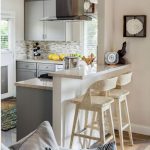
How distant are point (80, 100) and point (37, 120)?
59 cm

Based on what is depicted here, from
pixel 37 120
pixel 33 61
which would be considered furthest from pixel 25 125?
pixel 33 61

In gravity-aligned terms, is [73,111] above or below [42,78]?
below

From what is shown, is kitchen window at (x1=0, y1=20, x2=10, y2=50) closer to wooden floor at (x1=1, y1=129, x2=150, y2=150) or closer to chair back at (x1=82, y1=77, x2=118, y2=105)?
wooden floor at (x1=1, y1=129, x2=150, y2=150)

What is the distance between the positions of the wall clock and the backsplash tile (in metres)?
2.46

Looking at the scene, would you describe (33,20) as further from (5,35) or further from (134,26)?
(134,26)

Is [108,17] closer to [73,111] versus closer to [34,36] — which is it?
[73,111]

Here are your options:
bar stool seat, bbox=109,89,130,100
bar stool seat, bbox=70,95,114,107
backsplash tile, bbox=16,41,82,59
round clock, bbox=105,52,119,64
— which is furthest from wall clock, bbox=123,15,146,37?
backsplash tile, bbox=16,41,82,59

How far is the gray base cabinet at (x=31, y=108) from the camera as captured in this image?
11.4ft

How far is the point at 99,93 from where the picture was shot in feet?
12.7

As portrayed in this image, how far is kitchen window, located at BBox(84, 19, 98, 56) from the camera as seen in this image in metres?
→ 6.80

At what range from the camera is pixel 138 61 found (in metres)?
4.57

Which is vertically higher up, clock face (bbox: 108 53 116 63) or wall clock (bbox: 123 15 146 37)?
wall clock (bbox: 123 15 146 37)

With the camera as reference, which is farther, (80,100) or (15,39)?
(15,39)

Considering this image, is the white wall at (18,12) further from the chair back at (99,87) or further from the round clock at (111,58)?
the chair back at (99,87)
